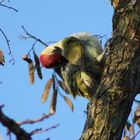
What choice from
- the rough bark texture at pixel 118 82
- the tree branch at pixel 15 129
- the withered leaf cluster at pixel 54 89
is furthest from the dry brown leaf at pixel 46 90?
the tree branch at pixel 15 129

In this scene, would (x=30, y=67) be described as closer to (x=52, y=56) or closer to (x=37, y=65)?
(x=37, y=65)

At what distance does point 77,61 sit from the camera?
2.45 metres

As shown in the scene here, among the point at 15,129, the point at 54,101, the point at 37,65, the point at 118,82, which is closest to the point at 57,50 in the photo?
the point at 37,65

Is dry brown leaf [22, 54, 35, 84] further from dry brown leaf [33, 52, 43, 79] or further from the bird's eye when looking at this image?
the bird's eye

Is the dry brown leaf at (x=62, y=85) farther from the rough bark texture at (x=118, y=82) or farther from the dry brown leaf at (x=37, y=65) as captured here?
the rough bark texture at (x=118, y=82)

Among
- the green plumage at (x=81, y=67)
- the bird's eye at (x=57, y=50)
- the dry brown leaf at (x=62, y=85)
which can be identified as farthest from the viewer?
the dry brown leaf at (x=62, y=85)

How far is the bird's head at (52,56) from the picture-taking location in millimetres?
2620

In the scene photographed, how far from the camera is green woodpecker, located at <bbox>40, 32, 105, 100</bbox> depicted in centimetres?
244

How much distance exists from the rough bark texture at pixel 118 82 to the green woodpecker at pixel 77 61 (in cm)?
50

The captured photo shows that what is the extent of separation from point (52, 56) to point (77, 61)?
0.26 m

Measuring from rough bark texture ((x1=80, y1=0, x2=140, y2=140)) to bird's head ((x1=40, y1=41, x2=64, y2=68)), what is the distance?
2.26 feet


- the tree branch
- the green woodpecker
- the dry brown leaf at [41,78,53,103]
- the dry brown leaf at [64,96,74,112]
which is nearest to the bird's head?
the green woodpecker

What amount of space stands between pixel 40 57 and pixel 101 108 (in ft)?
3.43

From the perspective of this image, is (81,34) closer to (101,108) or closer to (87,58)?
(87,58)
